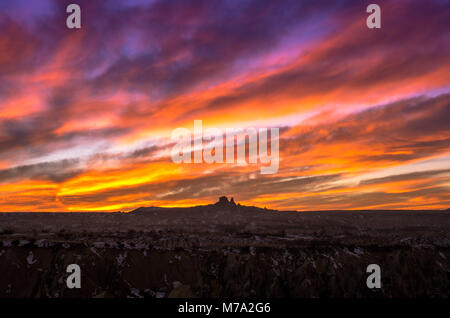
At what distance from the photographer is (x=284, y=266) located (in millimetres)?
32031

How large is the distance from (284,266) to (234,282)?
489 cm

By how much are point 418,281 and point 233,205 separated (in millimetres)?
126253

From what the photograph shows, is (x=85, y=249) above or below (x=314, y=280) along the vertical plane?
above

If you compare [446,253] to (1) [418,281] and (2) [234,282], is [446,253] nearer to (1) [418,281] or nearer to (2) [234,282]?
(1) [418,281]

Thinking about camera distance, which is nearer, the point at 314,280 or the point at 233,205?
the point at 314,280
